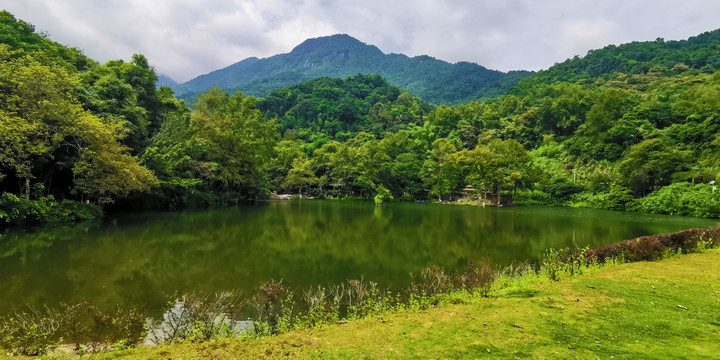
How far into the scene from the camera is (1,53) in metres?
13.9

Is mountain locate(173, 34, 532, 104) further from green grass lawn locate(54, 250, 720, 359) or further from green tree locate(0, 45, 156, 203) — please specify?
green grass lawn locate(54, 250, 720, 359)

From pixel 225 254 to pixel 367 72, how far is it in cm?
17211

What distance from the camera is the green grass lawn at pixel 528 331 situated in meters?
3.34

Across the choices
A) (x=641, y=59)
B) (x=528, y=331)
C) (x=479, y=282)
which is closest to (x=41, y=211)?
(x=479, y=282)

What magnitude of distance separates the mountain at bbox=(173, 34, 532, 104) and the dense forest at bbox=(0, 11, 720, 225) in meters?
54.9

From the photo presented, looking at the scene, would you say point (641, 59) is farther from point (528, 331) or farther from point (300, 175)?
point (528, 331)

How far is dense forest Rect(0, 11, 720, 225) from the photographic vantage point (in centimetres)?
1491

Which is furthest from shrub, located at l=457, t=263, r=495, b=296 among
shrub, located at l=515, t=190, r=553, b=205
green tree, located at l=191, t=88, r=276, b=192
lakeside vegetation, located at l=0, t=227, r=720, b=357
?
shrub, located at l=515, t=190, r=553, b=205

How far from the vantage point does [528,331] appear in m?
3.86

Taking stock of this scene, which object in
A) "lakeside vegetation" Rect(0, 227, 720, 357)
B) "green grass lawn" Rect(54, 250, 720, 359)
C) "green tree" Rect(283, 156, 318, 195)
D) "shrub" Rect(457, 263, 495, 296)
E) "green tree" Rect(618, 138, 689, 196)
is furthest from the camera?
"green tree" Rect(283, 156, 318, 195)

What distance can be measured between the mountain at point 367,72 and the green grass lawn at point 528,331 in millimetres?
108497

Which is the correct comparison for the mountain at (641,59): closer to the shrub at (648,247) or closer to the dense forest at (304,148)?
the dense forest at (304,148)

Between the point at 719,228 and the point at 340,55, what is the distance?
20054cm

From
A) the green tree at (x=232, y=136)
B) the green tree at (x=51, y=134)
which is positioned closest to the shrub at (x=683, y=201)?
the green tree at (x=232, y=136)
